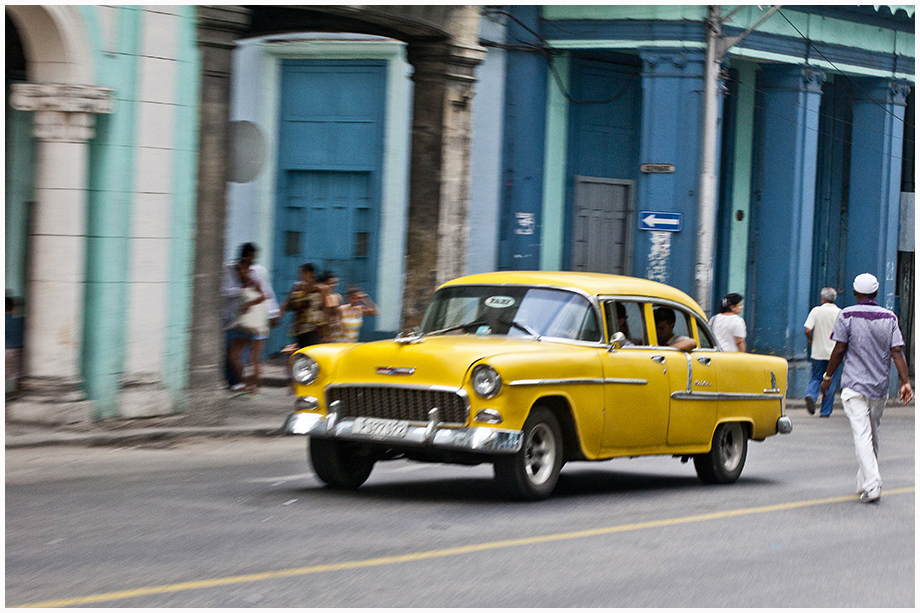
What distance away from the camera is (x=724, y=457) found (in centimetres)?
1100

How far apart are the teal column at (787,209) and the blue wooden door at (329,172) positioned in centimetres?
681

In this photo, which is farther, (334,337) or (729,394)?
(334,337)

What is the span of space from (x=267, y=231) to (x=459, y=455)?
12.1 meters

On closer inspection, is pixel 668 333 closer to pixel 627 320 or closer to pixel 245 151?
pixel 627 320

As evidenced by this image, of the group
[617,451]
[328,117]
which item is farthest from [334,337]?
[617,451]

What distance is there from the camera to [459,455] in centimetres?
888

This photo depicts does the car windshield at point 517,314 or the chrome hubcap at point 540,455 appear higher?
the car windshield at point 517,314

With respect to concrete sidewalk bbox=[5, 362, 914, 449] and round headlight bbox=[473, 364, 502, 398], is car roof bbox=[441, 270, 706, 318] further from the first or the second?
concrete sidewalk bbox=[5, 362, 914, 449]

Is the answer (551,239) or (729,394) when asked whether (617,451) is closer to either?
(729,394)

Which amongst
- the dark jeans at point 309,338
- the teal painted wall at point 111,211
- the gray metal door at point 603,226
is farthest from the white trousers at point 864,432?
the gray metal door at point 603,226

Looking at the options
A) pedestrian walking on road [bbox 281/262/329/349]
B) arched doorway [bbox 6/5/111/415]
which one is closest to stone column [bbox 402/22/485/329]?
pedestrian walking on road [bbox 281/262/329/349]

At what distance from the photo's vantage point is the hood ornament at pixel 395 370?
8781 millimetres

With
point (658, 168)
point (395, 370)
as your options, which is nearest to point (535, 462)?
point (395, 370)

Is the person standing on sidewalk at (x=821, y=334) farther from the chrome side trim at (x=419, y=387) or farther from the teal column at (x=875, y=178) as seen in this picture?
the chrome side trim at (x=419, y=387)
